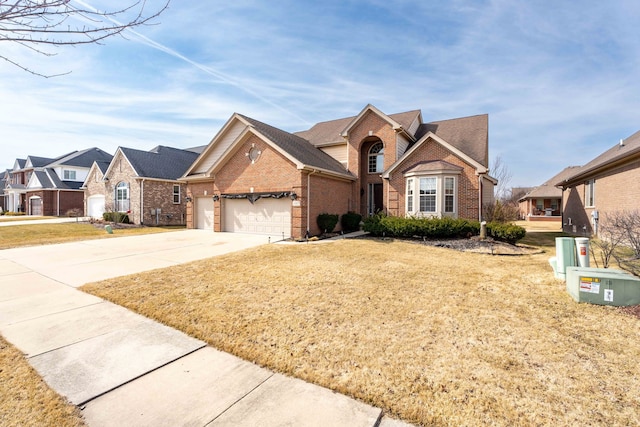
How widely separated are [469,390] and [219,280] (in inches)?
223

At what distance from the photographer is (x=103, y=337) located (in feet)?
13.8

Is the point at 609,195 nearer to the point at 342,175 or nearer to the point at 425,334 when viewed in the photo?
the point at 342,175

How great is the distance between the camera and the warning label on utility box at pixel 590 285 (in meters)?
5.41

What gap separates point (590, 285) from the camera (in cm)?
546

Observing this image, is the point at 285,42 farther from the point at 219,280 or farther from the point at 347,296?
the point at 347,296

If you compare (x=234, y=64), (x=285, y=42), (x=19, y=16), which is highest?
(x=285, y=42)

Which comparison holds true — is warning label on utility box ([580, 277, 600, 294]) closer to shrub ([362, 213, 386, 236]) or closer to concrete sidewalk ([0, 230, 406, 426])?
concrete sidewalk ([0, 230, 406, 426])

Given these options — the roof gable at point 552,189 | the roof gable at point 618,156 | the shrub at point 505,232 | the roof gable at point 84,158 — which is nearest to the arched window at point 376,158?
the shrub at point 505,232

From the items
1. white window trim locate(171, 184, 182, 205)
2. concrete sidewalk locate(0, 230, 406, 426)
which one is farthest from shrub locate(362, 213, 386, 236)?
white window trim locate(171, 184, 182, 205)

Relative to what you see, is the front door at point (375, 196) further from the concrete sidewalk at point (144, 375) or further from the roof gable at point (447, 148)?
the concrete sidewalk at point (144, 375)

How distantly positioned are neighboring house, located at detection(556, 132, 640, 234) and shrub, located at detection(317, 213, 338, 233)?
12.6m

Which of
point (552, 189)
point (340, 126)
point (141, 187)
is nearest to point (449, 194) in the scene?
point (340, 126)

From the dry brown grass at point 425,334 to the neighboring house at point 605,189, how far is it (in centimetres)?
864

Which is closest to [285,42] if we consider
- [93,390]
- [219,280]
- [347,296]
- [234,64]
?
[234,64]
